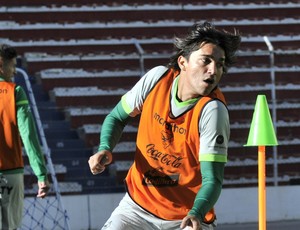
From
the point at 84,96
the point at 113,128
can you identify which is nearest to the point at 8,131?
the point at 113,128

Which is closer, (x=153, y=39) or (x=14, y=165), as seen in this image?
(x=14, y=165)

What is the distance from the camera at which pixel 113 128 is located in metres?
4.84

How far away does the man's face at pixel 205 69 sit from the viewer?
14.8 ft

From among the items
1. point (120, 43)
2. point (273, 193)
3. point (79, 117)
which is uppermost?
point (120, 43)

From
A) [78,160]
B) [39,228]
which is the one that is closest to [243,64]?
[78,160]

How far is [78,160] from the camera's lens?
1238 cm

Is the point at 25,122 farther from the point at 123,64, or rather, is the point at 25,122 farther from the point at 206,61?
the point at 123,64

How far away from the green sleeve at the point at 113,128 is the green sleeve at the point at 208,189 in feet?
1.91

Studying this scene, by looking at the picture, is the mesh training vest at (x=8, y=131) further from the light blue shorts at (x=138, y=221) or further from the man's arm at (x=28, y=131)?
the light blue shorts at (x=138, y=221)

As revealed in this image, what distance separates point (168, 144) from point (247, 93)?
10.1 meters

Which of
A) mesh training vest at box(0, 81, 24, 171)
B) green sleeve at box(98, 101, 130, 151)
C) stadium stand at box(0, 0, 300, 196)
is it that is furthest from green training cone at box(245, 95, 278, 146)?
stadium stand at box(0, 0, 300, 196)

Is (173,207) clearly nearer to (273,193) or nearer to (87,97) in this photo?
(273,193)

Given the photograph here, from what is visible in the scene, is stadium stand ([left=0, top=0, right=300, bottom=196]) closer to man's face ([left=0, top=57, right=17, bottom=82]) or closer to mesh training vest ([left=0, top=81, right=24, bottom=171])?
mesh training vest ([left=0, top=81, right=24, bottom=171])

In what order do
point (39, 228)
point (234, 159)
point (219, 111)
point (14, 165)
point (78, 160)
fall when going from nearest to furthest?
point (219, 111), point (14, 165), point (39, 228), point (78, 160), point (234, 159)
